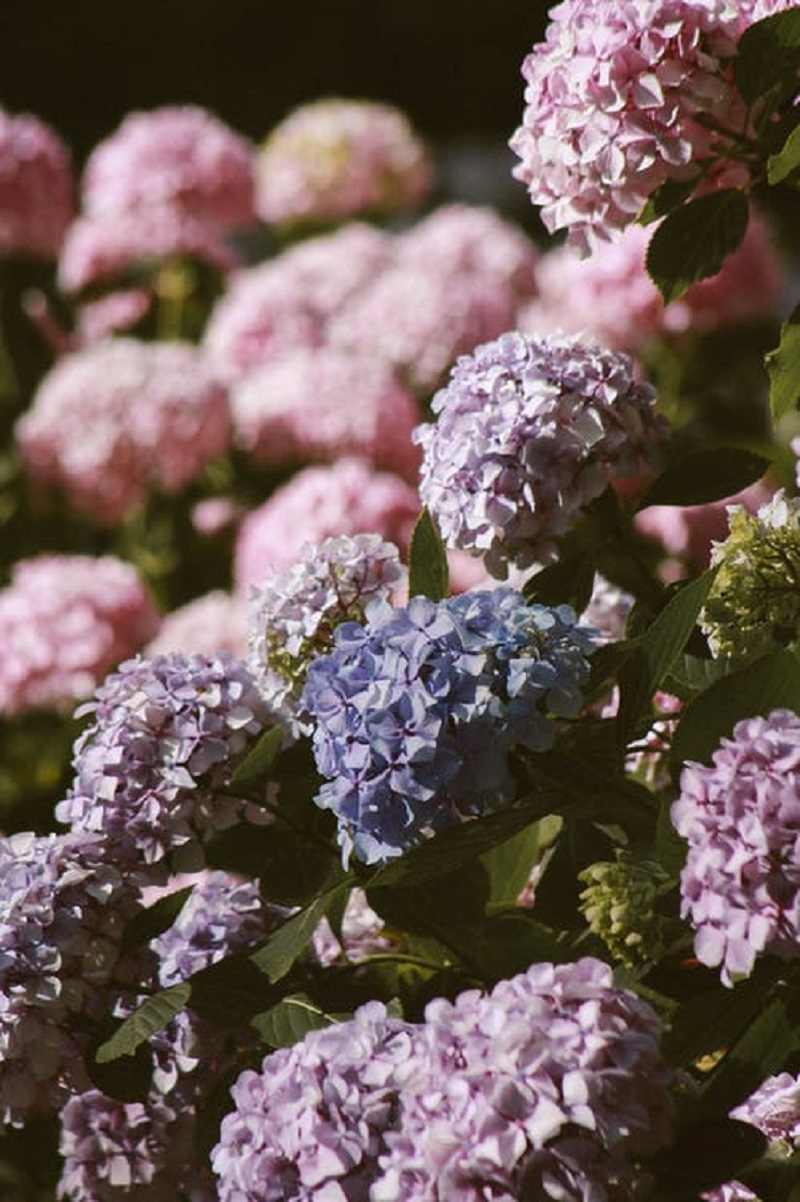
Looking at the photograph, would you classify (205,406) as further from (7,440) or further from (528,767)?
(528,767)

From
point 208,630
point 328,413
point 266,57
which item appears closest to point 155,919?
point 208,630

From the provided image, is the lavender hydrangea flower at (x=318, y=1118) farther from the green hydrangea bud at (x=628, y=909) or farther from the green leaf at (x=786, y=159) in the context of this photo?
the green leaf at (x=786, y=159)

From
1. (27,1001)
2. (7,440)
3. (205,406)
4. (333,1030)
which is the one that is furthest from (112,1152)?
(7,440)

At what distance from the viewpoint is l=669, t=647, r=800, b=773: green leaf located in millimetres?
760

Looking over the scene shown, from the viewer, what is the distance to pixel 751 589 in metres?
0.87

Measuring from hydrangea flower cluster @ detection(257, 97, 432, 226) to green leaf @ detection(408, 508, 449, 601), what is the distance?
1943 millimetres

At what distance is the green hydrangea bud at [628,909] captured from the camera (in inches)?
31.9

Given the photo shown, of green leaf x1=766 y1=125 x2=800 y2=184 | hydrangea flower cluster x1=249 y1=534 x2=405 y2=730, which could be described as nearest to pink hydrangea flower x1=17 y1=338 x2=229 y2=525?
hydrangea flower cluster x1=249 y1=534 x2=405 y2=730

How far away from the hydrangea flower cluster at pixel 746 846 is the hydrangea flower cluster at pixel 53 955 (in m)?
0.32

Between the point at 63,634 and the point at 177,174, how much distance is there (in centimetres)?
77

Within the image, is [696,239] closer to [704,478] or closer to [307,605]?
[704,478]

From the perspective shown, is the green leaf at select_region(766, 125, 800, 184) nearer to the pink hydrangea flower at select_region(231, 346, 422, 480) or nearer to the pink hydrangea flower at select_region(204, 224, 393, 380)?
the pink hydrangea flower at select_region(231, 346, 422, 480)

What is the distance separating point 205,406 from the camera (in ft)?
6.84

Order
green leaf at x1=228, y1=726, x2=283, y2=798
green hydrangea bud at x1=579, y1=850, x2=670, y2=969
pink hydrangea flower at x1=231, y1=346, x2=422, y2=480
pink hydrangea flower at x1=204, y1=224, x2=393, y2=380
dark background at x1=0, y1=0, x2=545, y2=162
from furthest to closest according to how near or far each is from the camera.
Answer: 1. dark background at x1=0, y1=0, x2=545, y2=162
2. pink hydrangea flower at x1=204, y1=224, x2=393, y2=380
3. pink hydrangea flower at x1=231, y1=346, x2=422, y2=480
4. green leaf at x1=228, y1=726, x2=283, y2=798
5. green hydrangea bud at x1=579, y1=850, x2=670, y2=969
